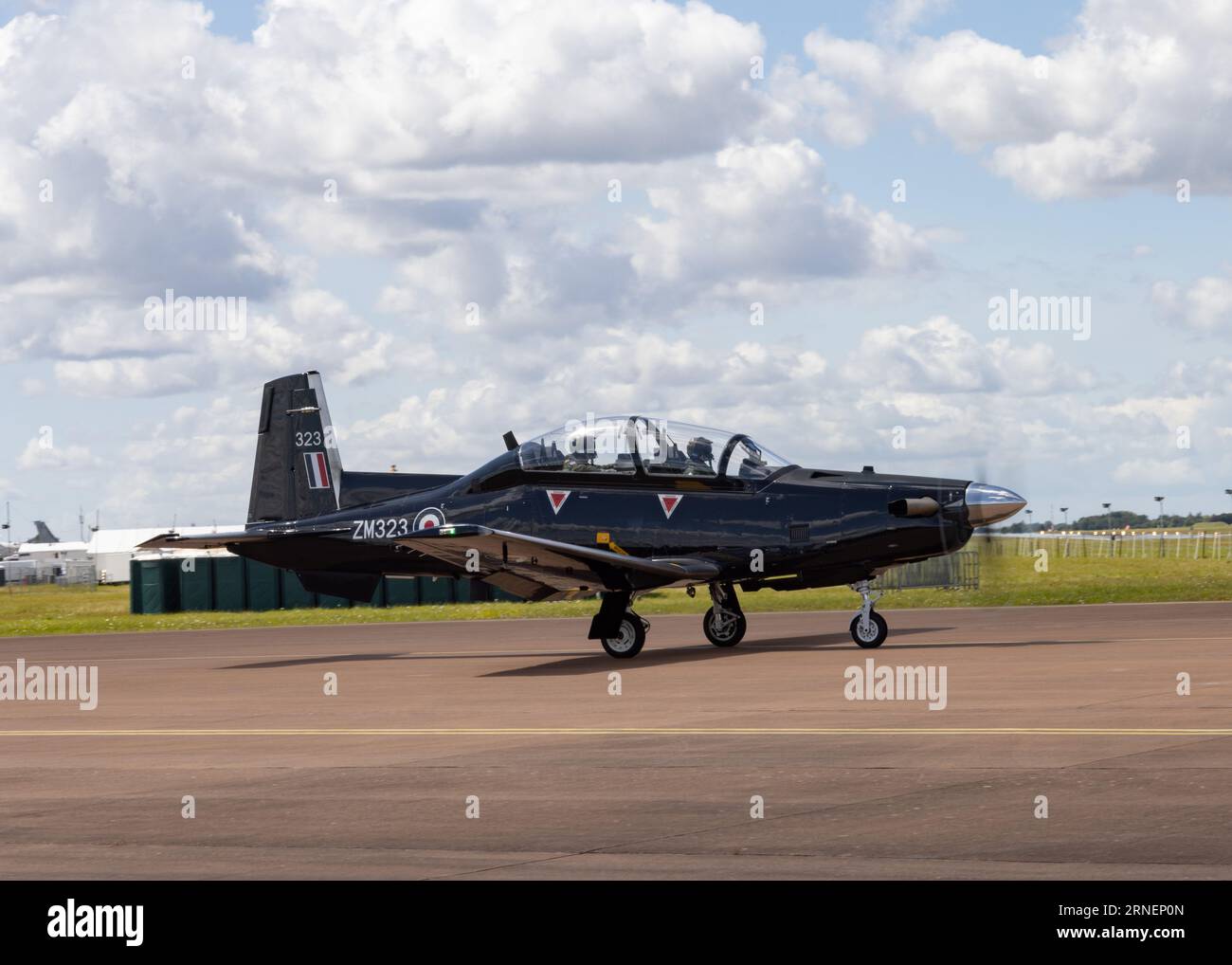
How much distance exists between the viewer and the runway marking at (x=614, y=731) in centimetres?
1075

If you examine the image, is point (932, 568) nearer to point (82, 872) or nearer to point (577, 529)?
point (577, 529)

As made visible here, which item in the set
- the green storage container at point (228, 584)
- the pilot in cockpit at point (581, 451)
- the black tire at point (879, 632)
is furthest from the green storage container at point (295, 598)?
the black tire at point (879, 632)

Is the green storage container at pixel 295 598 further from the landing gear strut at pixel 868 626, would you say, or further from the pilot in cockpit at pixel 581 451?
the landing gear strut at pixel 868 626

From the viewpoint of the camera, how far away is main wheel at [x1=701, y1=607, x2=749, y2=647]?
2133 cm

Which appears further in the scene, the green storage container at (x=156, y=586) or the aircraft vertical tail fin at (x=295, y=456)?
the green storage container at (x=156, y=586)

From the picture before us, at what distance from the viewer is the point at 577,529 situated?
20500 mm

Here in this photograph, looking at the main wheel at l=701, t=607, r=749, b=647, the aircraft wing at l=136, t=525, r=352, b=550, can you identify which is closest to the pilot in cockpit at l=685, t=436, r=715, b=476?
the main wheel at l=701, t=607, r=749, b=647

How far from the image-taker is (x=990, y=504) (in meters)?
18.7

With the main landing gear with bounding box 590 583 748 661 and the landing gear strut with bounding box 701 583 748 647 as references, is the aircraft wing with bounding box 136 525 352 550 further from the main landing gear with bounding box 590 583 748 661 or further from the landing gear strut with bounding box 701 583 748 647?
the landing gear strut with bounding box 701 583 748 647

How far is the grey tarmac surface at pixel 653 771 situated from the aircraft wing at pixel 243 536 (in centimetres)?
271

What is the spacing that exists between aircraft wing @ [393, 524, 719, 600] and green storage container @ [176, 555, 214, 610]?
2750 cm

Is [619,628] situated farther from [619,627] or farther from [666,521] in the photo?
[666,521]

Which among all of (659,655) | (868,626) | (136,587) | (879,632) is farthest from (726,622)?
(136,587)

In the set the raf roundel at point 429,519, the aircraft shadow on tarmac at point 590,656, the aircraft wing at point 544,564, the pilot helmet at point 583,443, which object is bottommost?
the aircraft shadow on tarmac at point 590,656
